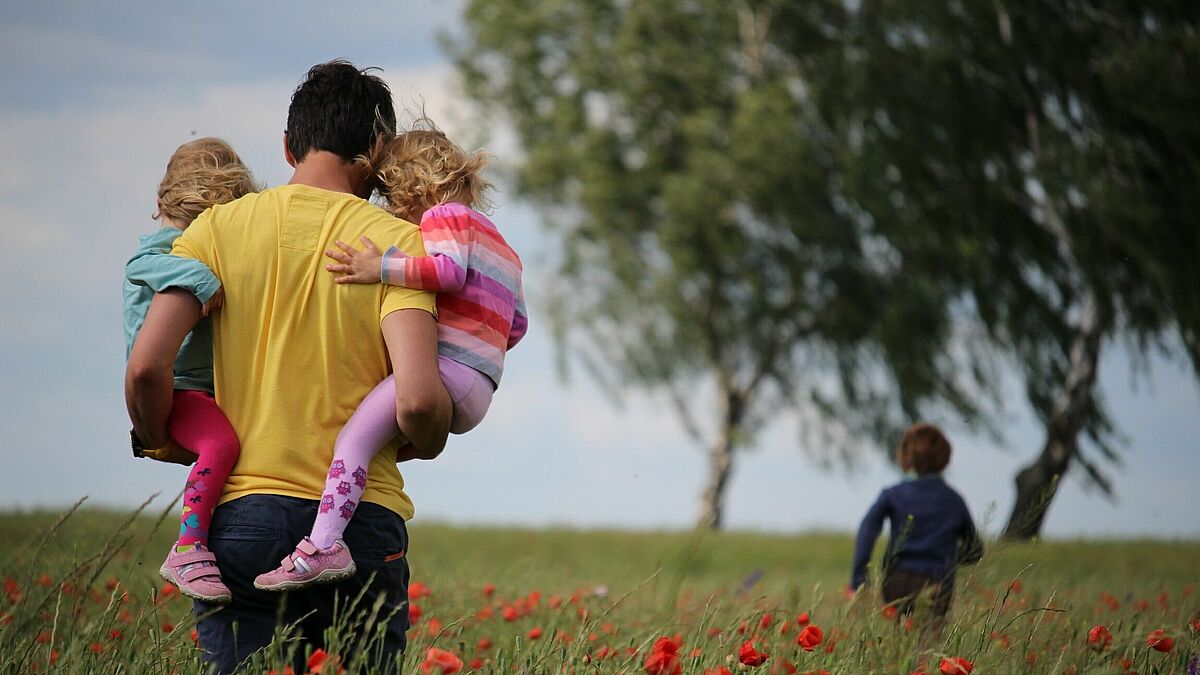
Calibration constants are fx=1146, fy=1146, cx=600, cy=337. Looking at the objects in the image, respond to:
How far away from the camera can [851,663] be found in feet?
10.9

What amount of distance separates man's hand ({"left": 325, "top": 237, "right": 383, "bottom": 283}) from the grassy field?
76 centimetres

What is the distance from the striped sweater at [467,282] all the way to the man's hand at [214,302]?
398mm

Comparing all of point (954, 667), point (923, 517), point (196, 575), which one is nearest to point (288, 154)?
point (196, 575)

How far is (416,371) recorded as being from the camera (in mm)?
2592

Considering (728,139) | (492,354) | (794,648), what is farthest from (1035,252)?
(492,354)

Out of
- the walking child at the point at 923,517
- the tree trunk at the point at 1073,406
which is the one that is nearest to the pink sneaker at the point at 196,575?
the walking child at the point at 923,517

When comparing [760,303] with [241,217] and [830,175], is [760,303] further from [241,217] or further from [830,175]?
[241,217]

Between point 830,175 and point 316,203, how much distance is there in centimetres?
1604

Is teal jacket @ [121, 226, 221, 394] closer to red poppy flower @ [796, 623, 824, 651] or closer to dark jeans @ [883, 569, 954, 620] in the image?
red poppy flower @ [796, 623, 824, 651]

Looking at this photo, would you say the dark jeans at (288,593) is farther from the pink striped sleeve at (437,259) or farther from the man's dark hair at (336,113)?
the man's dark hair at (336,113)

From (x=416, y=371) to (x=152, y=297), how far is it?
75cm

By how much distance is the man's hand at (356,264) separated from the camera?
2.64 metres

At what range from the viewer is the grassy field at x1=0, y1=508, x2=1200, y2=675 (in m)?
3.02

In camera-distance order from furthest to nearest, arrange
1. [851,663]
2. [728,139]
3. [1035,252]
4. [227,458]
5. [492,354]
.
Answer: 1. [728,139]
2. [1035,252]
3. [851,663]
4. [492,354]
5. [227,458]
